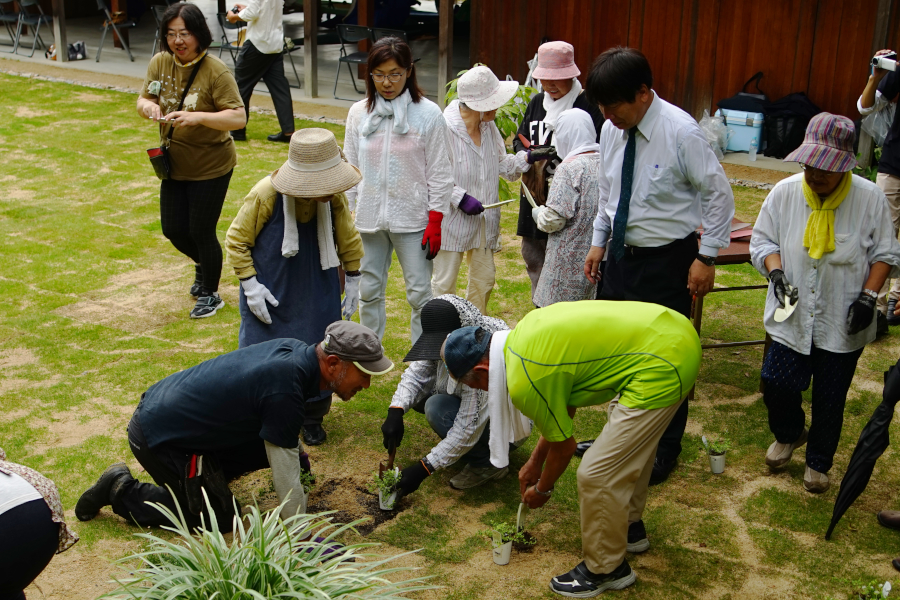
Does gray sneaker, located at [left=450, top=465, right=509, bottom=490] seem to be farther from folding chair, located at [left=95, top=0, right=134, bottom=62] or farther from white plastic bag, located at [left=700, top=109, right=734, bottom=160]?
folding chair, located at [left=95, top=0, right=134, bottom=62]

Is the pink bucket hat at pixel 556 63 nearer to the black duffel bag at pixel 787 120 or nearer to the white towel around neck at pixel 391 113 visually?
the white towel around neck at pixel 391 113

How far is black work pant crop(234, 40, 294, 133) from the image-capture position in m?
9.76

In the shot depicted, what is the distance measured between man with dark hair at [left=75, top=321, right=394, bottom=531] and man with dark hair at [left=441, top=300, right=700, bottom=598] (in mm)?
467

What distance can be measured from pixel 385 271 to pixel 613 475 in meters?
2.18

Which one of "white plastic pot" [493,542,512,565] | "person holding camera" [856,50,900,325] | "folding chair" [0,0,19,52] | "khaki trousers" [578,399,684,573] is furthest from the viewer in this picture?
"folding chair" [0,0,19,52]

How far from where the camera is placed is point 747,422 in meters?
4.77

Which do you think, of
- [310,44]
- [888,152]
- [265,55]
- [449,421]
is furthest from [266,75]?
[449,421]

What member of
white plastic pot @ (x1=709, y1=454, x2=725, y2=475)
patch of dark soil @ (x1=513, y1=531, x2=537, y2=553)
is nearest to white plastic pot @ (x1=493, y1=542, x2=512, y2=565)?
patch of dark soil @ (x1=513, y1=531, x2=537, y2=553)

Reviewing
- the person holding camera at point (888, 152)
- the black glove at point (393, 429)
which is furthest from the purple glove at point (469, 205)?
the person holding camera at point (888, 152)

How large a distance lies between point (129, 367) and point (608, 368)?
3.26 meters

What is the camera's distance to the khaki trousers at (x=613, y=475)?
3172mm

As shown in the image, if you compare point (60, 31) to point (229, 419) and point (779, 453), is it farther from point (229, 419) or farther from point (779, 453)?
point (779, 453)

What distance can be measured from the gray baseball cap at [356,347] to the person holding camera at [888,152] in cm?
345

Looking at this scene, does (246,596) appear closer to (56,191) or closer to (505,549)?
(505,549)
